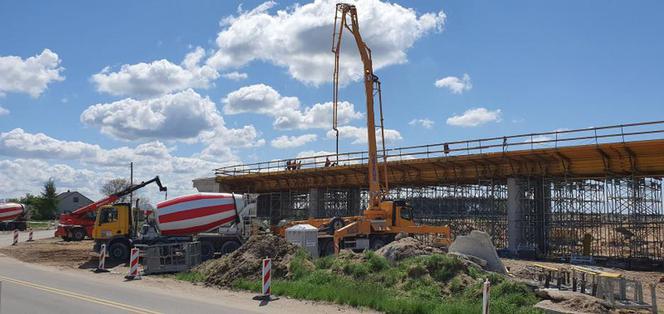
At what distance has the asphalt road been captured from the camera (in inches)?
454

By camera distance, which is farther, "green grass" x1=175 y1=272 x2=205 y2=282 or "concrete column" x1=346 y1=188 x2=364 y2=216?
"concrete column" x1=346 y1=188 x2=364 y2=216

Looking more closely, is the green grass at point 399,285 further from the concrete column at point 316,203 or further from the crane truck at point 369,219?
the concrete column at point 316,203

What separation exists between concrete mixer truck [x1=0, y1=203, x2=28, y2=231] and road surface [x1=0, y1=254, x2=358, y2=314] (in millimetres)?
40313

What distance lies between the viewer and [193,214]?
25.3 meters

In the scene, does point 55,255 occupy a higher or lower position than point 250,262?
lower

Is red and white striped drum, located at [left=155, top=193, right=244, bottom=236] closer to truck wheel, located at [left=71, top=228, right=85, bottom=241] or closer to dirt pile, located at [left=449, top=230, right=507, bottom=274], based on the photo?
dirt pile, located at [left=449, top=230, right=507, bottom=274]

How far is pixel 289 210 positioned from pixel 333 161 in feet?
33.6

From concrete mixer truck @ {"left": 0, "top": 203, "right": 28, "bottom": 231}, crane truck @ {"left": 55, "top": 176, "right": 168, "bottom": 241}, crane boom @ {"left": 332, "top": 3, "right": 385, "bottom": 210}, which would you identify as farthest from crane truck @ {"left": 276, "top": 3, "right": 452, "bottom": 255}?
concrete mixer truck @ {"left": 0, "top": 203, "right": 28, "bottom": 231}

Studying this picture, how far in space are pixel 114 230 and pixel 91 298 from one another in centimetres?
1269

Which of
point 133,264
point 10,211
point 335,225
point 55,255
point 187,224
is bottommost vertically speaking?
point 55,255

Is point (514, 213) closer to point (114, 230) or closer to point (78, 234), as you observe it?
point (114, 230)

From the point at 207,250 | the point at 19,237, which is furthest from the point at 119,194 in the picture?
the point at 19,237

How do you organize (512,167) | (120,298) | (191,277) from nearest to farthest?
(120,298)
(191,277)
(512,167)

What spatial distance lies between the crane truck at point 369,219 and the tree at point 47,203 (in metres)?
63.9
